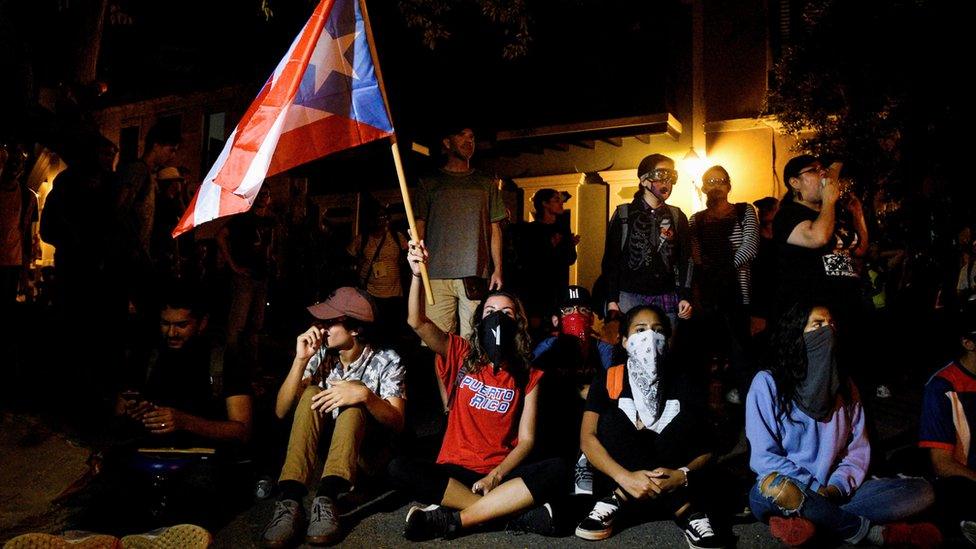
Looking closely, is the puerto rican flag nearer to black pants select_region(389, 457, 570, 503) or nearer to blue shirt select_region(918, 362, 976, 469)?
black pants select_region(389, 457, 570, 503)

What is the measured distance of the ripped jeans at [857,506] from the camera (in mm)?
3941

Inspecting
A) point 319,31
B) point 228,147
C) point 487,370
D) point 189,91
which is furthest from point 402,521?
point 189,91

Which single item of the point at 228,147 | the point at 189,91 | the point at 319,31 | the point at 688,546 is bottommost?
the point at 688,546

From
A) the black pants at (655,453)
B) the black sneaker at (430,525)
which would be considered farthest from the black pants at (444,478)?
the black pants at (655,453)

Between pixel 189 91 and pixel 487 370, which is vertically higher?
pixel 189 91

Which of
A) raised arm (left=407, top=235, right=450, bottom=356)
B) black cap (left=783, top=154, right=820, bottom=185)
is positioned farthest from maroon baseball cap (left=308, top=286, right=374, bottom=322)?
black cap (left=783, top=154, right=820, bottom=185)

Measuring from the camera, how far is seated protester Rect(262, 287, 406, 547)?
413cm

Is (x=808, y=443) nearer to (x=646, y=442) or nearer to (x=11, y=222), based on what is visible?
(x=646, y=442)

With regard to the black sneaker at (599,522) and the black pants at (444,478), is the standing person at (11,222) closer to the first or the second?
the black pants at (444,478)

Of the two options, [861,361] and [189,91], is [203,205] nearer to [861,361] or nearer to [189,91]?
[861,361]

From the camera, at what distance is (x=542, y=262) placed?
773 centimetres

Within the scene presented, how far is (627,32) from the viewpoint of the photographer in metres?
14.5

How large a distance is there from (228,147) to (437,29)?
594 centimetres

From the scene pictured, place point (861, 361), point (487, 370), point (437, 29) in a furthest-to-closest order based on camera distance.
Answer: point (437, 29), point (861, 361), point (487, 370)
